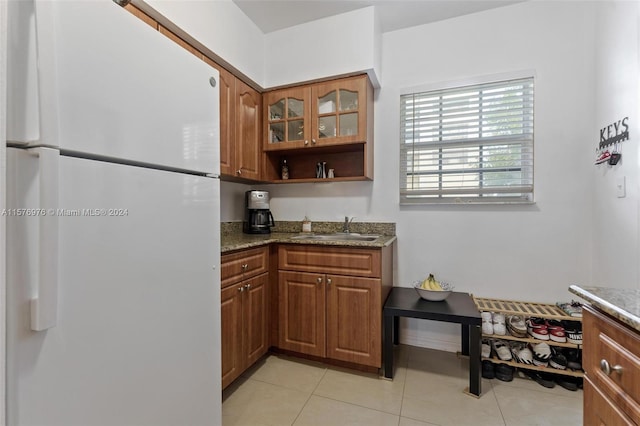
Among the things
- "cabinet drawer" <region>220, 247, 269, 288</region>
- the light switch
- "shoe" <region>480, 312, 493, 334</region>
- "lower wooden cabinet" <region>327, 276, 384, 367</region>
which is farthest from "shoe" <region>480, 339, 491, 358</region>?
"cabinet drawer" <region>220, 247, 269, 288</region>

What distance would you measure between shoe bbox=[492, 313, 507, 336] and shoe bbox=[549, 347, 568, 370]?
0.98 feet

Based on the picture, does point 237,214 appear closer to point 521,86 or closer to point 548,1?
point 521,86

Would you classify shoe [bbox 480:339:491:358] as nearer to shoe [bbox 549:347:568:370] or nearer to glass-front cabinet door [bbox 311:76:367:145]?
shoe [bbox 549:347:568:370]

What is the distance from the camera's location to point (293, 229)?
2.74 m

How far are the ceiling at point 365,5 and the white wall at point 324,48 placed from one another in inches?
2.5

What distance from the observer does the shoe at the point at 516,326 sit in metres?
1.90

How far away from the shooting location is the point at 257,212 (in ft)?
8.29

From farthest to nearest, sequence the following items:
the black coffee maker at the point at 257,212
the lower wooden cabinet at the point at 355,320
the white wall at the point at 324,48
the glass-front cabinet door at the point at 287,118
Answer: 1. the black coffee maker at the point at 257,212
2. the glass-front cabinet door at the point at 287,118
3. the white wall at the point at 324,48
4. the lower wooden cabinet at the point at 355,320

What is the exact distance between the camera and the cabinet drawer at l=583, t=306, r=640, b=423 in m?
0.64

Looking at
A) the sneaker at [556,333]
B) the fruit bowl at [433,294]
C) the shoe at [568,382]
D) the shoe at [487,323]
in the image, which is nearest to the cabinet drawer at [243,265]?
the fruit bowl at [433,294]

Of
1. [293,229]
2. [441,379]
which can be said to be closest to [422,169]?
[293,229]

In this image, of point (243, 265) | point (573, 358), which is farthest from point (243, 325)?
point (573, 358)

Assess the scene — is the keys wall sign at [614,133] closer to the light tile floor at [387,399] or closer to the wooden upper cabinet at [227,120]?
the light tile floor at [387,399]

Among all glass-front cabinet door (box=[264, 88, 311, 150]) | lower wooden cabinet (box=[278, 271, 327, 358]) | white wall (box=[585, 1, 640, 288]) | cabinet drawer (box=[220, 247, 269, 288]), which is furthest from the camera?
glass-front cabinet door (box=[264, 88, 311, 150])
